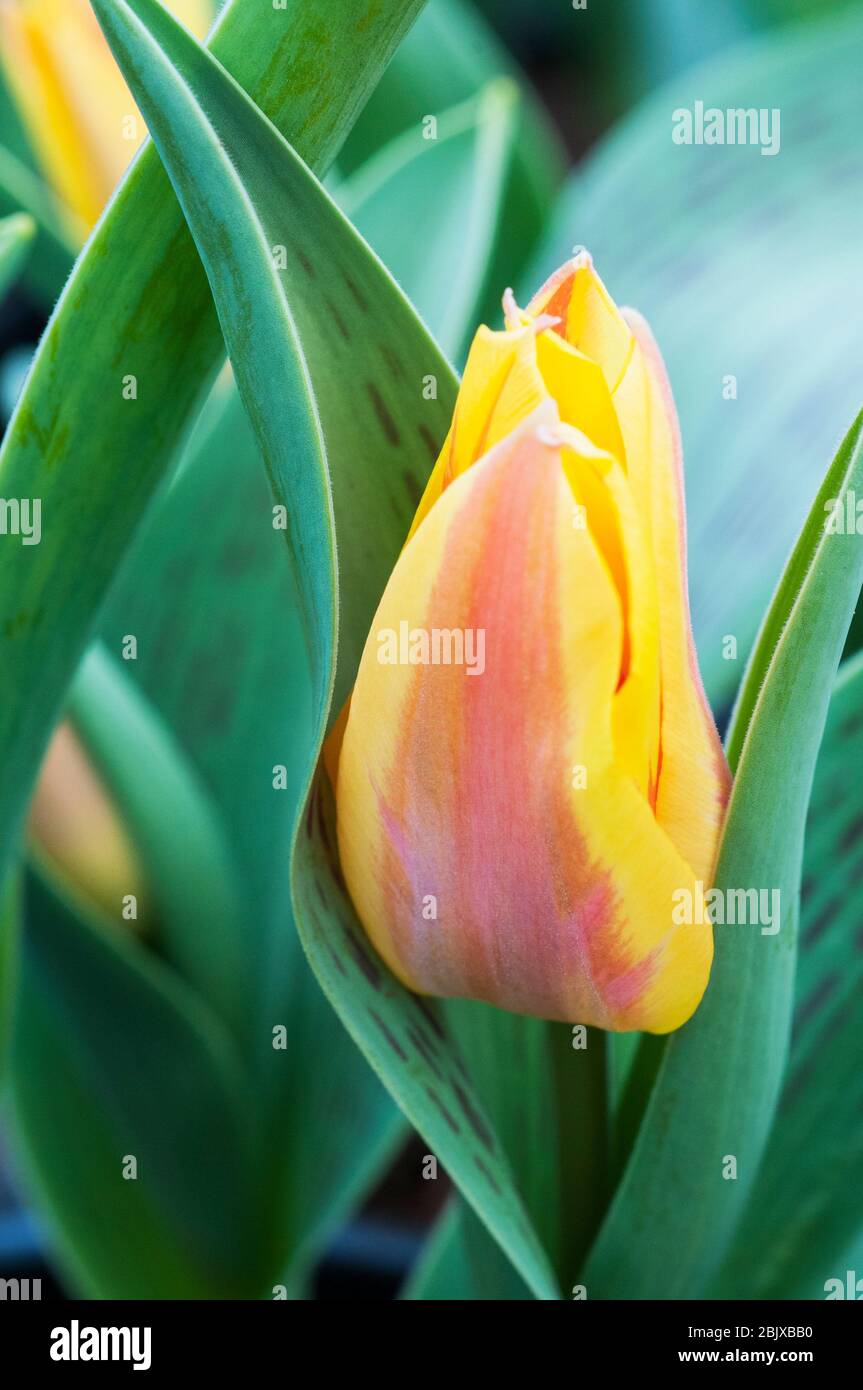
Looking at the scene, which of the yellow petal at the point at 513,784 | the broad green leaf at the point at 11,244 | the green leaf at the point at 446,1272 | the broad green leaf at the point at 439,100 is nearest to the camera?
the yellow petal at the point at 513,784

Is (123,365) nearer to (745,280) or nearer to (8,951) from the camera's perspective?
(8,951)

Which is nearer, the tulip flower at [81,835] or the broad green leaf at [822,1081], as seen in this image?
the broad green leaf at [822,1081]

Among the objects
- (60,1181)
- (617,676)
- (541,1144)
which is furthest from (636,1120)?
(60,1181)

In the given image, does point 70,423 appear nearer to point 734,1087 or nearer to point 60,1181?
point 734,1087

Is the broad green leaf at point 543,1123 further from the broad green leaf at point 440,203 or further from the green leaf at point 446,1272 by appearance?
the broad green leaf at point 440,203

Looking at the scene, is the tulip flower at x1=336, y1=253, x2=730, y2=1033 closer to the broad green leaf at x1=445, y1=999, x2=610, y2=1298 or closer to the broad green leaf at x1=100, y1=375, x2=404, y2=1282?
the broad green leaf at x1=445, y1=999, x2=610, y2=1298

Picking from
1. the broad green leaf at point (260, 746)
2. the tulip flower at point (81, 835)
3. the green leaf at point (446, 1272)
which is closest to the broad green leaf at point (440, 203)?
the broad green leaf at point (260, 746)
